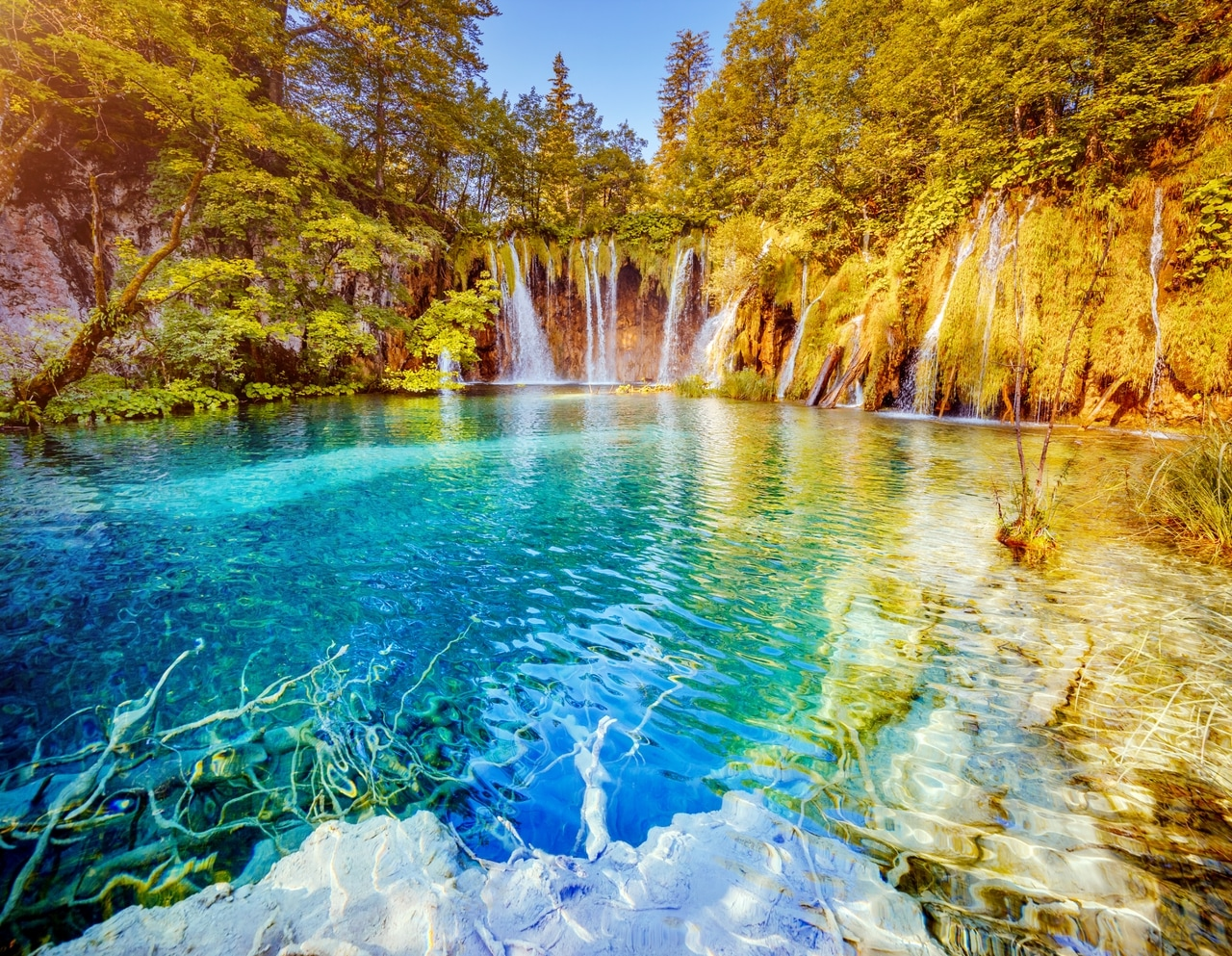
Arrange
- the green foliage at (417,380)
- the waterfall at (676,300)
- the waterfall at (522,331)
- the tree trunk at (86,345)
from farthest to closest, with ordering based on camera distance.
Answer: the waterfall at (522,331), the waterfall at (676,300), the green foliage at (417,380), the tree trunk at (86,345)

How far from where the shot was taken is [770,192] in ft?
60.7

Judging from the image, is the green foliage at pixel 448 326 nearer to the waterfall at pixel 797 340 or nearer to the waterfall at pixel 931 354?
the waterfall at pixel 797 340

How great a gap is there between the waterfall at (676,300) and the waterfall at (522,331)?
21.2 ft

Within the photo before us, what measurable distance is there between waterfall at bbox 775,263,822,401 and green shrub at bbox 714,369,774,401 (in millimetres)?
369

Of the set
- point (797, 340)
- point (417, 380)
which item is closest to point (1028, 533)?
point (797, 340)

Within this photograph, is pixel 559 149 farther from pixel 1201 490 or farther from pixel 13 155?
pixel 1201 490

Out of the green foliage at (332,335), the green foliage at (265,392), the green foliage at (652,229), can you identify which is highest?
the green foliage at (652,229)

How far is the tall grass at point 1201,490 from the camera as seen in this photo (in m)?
3.51

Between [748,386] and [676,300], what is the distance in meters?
9.62

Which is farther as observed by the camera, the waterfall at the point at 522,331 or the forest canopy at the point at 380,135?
the waterfall at the point at 522,331

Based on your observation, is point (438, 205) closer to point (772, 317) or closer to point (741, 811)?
point (772, 317)

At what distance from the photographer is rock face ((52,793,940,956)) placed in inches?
49.0

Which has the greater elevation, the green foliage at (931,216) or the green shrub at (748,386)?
the green foliage at (931,216)

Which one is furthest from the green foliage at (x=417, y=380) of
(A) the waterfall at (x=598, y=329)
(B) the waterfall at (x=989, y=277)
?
(B) the waterfall at (x=989, y=277)
